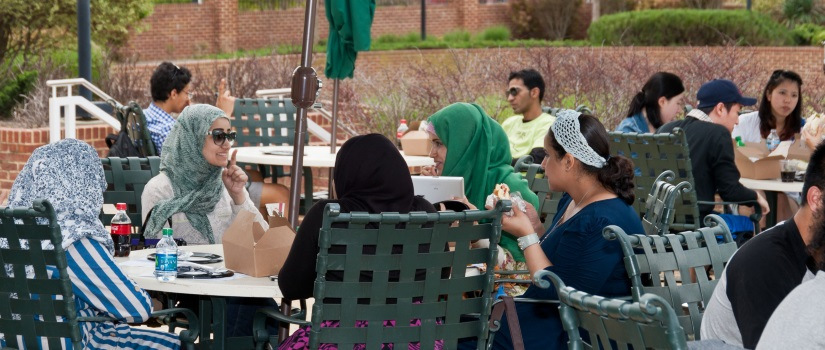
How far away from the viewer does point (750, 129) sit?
8625 millimetres

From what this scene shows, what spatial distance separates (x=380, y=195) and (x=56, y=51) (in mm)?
12485

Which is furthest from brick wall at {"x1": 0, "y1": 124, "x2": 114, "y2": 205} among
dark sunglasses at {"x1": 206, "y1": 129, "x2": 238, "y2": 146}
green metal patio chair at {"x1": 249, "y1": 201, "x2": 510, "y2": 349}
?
green metal patio chair at {"x1": 249, "y1": 201, "x2": 510, "y2": 349}

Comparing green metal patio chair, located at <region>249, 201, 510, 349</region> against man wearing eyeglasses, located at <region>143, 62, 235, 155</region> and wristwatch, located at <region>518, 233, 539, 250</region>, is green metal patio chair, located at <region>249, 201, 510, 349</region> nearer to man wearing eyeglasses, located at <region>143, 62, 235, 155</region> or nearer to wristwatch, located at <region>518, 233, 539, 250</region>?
wristwatch, located at <region>518, 233, 539, 250</region>

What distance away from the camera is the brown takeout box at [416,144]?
8453 millimetres

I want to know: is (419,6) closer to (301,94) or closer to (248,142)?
(248,142)

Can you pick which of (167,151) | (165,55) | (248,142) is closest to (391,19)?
(165,55)

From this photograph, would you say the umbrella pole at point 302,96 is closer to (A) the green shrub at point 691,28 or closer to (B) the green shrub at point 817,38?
(A) the green shrub at point 691,28

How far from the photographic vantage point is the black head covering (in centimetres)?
388

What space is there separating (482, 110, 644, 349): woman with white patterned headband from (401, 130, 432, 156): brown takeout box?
13.6ft

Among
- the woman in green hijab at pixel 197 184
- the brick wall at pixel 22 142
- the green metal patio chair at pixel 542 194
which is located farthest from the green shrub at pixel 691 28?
the woman in green hijab at pixel 197 184

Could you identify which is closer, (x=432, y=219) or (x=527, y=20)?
(x=432, y=219)

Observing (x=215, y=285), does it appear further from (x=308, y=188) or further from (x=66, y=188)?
(x=308, y=188)

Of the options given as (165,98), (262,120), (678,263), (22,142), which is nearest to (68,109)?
(22,142)

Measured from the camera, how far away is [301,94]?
16.0ft
